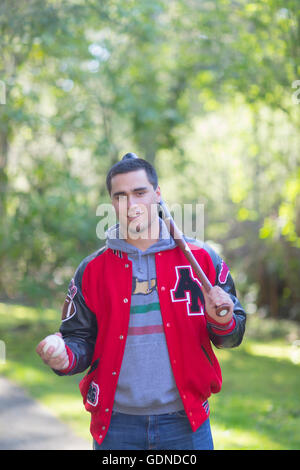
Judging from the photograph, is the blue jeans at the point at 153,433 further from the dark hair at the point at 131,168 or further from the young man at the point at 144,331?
the dark hair at the point at 131,168

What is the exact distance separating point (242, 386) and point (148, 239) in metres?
9.37

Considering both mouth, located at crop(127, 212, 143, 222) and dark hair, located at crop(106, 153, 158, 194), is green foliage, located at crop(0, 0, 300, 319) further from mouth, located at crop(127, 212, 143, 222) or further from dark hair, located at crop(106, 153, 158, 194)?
mouth, located at crop(127, 212, 143, 222)

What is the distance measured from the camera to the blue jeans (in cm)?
250

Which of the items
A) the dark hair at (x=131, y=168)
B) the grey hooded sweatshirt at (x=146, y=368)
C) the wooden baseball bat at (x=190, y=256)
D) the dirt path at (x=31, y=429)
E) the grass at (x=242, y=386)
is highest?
the dark hair at (x=131, y=168)

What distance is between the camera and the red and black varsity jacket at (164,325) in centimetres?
252

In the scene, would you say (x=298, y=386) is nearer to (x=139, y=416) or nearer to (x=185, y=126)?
(x=185, y=126)

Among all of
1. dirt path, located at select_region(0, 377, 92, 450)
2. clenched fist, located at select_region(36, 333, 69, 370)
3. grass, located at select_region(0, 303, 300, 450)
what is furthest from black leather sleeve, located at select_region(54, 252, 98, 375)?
grass, located at select_region(0, 303, 300, 450)

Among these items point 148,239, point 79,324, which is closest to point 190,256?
point 148,239

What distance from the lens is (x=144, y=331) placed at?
2.56 meters

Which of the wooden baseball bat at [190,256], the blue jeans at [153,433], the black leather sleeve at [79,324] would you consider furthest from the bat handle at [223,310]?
the black leather sleeve at [79,324]

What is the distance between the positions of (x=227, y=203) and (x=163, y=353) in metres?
14.0

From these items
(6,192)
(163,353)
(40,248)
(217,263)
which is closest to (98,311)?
(163,353)

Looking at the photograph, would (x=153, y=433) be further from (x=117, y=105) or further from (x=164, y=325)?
(x=117, y=105)
